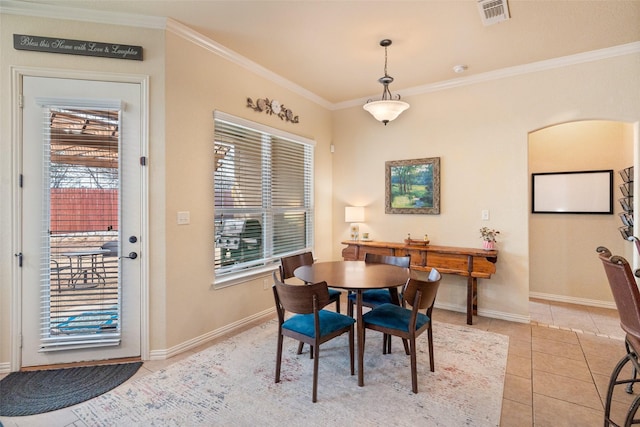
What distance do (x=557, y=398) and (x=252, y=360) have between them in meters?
2.34

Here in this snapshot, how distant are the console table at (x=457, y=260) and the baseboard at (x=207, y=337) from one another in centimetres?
170

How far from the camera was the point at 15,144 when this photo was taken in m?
2.50

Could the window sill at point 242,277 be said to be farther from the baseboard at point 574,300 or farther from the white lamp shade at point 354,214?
the baseboard at point 574,300

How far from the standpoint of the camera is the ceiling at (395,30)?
8.46 ft

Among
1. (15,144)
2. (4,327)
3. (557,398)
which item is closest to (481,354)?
(557,398)

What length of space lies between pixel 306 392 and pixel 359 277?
3.11 feet

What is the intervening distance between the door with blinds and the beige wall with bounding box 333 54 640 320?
3.22 metres

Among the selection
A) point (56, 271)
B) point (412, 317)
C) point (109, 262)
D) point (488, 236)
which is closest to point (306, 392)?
point (412, 317)

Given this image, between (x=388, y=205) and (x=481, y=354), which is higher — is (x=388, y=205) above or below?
above

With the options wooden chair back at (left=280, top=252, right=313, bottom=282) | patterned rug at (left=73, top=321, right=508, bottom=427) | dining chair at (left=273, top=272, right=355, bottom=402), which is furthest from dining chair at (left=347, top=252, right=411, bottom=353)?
wooden chair back at (left=280, top=252, right=313, bottom=282)

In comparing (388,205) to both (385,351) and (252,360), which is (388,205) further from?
(252,360)

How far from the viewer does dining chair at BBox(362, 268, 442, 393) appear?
2234 millimetres

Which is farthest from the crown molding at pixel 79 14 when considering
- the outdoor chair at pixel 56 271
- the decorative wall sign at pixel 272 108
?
the outdoor chair at pixel 56 271

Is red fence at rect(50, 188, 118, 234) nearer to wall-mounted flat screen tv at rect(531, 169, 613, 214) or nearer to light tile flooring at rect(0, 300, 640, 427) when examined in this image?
light tile flooring at rect(0, 300, 640, 427)
